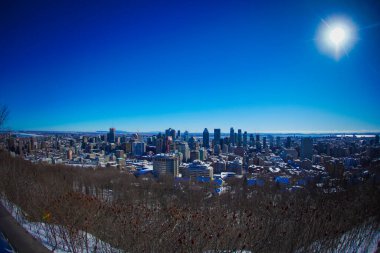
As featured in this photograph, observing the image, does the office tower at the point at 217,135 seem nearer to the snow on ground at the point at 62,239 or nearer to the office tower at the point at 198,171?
the office tower at the point at 198,171

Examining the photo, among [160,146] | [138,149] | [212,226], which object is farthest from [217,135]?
[212,226]

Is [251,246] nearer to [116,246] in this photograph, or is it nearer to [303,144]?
[116,246]

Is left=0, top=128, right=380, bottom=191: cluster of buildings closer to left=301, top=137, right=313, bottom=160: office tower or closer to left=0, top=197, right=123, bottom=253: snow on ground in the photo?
left=301, top=137, right=313, bottom=160: office tower

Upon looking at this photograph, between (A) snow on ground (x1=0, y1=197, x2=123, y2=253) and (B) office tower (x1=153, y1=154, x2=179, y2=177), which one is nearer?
(A) snow on ground (x1=0, y1=197, x2=123, y2=253)

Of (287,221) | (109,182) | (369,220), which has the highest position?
(287,221)

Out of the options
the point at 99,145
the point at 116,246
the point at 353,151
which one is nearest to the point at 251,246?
the point at 116,246

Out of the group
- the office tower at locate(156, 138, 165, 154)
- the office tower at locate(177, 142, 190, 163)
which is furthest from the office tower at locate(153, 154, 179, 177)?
the office tower at locate(156, 138, 165, 154)

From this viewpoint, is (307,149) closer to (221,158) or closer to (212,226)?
(221,158)

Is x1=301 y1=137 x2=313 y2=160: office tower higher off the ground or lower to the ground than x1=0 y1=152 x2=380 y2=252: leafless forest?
lower
